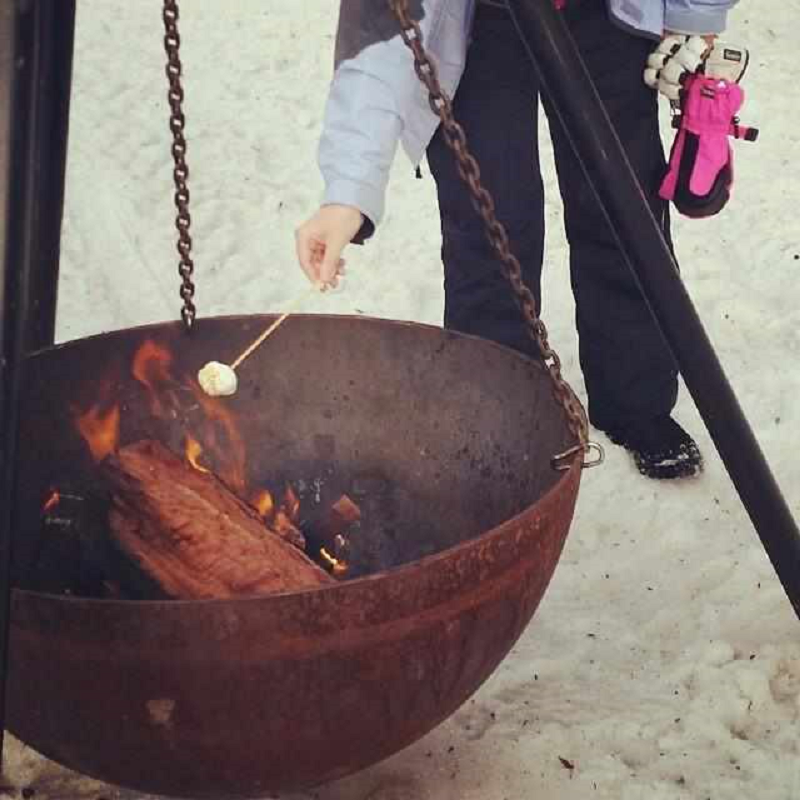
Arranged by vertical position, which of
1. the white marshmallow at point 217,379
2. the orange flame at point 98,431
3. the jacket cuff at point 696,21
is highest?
the jacket cuff at point 696,21

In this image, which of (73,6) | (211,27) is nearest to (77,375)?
(73,6)

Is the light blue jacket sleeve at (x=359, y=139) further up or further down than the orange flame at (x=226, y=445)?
further up

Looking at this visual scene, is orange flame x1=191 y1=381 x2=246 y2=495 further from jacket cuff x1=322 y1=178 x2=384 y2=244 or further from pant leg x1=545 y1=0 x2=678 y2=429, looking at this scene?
pant leg x1=545 y1=0 x2=678 y2=429

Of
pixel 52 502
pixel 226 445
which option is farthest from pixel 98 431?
pixel 226 445

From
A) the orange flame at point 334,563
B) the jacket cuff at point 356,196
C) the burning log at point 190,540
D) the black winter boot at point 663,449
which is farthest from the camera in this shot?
the black winter boot at point 663,449

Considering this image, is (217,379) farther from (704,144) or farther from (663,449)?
(663,449)

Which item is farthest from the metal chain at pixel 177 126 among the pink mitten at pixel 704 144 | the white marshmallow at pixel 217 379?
the pink mitten at pixel 704 144

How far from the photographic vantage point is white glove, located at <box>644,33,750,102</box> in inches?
85.2

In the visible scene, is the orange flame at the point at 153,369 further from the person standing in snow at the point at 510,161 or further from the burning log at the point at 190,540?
the person standing in snow at the point at 510,161

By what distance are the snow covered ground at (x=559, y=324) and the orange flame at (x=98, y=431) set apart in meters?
0.53

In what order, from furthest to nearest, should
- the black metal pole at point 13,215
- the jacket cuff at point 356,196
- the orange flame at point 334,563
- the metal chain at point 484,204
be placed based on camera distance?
the orange flame at point 334,563 < the jacket cuff at point 356,196 < the metal chain at point 484,204 < the black metal pole at point 13,215

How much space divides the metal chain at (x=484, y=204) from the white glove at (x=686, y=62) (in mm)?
971

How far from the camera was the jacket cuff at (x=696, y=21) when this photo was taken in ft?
7.14

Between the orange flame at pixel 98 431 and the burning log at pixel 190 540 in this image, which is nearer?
the burning log at pixel 190 540
